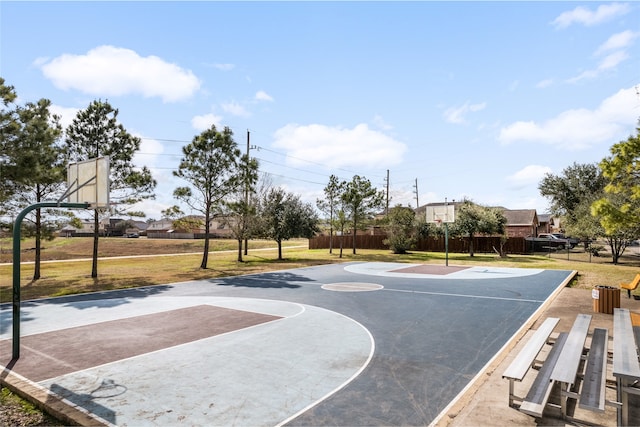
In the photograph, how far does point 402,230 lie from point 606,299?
2868 cm

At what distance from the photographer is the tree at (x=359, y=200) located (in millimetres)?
39188

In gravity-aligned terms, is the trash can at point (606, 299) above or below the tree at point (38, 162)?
below

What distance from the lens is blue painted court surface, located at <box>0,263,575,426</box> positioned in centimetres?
539

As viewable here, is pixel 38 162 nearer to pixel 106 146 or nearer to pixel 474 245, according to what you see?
pixel 106 146

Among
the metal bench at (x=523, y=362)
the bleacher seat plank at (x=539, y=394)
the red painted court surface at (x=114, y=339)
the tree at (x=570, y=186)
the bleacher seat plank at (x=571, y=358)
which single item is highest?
the tree at (x=570, y=186)

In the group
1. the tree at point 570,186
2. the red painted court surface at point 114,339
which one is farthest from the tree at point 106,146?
the tree at point 570,186

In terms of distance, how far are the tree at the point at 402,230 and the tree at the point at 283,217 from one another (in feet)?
37.0

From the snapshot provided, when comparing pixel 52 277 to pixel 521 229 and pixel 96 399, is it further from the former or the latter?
pixel 521 229

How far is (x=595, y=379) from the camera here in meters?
5.25

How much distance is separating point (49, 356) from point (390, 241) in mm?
35550

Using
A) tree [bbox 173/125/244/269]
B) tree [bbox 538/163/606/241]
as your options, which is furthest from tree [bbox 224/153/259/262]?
tree [bbox 538/163/606/241]

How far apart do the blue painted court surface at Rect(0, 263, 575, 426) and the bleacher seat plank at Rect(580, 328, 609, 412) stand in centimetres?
175

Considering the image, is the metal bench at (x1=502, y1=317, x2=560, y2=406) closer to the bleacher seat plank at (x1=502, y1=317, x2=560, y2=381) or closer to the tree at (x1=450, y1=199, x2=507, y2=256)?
the bleacher seat plank at (x1=502, y1=317, x2=560, y2=381)

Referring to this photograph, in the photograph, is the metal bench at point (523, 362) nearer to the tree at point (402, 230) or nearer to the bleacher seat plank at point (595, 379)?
the bleacher seat plank at point (595, 379)
